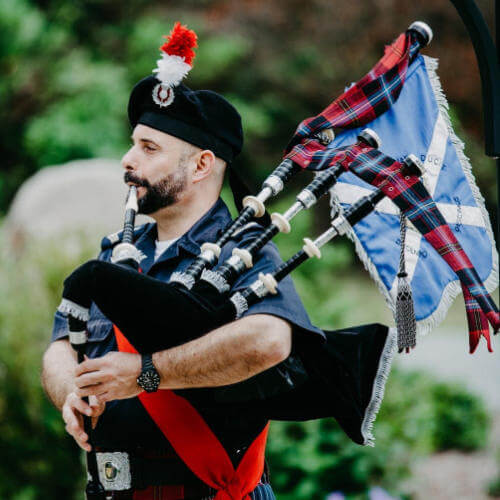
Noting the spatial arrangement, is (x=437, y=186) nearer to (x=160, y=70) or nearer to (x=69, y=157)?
(x=160, y=70)

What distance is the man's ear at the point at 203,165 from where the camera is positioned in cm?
234

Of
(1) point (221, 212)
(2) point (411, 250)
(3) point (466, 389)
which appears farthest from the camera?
(3) point (466, 389)

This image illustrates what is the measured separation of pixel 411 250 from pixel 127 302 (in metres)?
0.81

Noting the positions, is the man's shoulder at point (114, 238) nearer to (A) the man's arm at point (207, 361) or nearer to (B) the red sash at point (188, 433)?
(B) the red sash at point (188, 433)

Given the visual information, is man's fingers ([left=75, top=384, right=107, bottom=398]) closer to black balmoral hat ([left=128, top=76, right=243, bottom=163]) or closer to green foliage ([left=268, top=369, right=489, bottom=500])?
black balmoral hat ([left=128, top=76, right=243, bottom=163])

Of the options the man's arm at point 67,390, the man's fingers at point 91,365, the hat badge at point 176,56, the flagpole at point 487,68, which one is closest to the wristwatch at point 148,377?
the man's fingers at point 91,365

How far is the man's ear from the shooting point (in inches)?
92.2

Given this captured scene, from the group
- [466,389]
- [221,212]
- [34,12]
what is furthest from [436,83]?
[34,12]

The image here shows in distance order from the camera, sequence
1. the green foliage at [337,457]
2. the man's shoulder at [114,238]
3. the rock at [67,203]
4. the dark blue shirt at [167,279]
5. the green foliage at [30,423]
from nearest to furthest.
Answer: the dark blue shirt at [167,279] → the man's shoulder at [114,238] → the green foliage at [337,457] → the green foliage at [30,423] → the rock at [67,203]

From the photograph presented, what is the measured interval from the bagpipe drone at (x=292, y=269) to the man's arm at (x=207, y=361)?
0.15 ft

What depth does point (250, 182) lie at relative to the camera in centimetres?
1299

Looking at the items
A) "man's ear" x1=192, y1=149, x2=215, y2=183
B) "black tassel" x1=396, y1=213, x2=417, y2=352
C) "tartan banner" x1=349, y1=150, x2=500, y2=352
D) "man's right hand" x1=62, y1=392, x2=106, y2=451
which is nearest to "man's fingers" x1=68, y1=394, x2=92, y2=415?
"man's right hand" x1=62, y1=392, x2=106, y2=451

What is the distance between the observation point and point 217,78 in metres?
12.6

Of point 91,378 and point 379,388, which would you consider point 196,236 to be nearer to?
point 91,378
